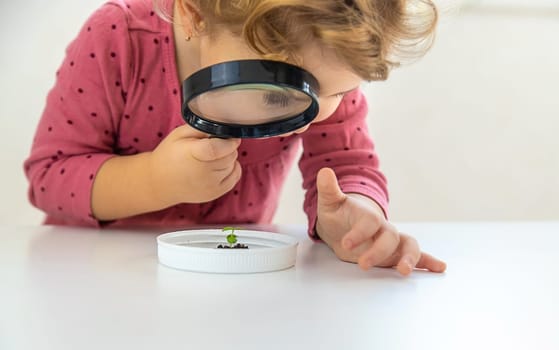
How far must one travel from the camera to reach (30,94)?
4.88 feet

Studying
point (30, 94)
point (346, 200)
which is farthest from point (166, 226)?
point (30, 94)

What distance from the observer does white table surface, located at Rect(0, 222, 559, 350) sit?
447mm

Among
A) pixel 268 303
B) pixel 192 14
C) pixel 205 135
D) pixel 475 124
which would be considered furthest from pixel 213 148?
pixel 475 124

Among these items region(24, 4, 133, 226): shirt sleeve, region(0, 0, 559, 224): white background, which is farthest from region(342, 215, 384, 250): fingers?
region(0, 0, 559, 224): white background

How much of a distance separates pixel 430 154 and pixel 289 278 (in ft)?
3.37

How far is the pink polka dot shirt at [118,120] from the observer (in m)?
Answer: 0.96

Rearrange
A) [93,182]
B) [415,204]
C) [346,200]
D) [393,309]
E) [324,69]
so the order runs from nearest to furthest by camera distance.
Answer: [393,309]
[324,69]
[346,200]
[93,182]
[415,204]

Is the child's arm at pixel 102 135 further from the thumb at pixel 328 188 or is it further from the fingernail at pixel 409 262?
the fingernail at pixel 409 262

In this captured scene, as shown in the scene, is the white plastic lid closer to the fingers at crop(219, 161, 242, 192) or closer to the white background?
the fingers at crop(219, 161, 242, 192)

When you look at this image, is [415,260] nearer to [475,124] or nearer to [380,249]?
[380,249]

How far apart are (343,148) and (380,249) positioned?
374mm

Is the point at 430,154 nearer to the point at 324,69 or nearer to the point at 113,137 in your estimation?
the point at 113,137

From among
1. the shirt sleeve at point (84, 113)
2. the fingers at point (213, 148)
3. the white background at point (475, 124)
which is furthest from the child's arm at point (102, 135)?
the white background at point (475, 124)

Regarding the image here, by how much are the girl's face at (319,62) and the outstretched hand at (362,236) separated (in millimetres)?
82
